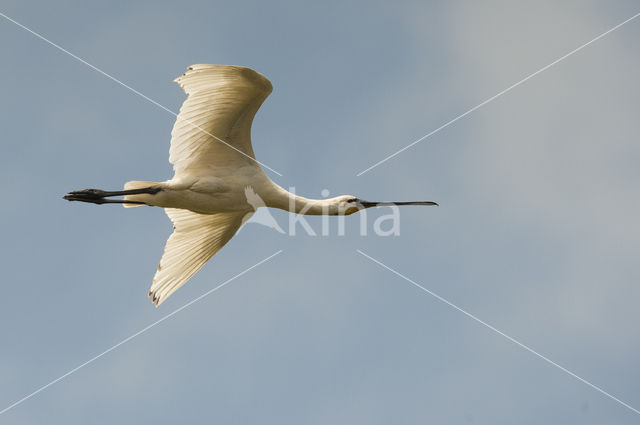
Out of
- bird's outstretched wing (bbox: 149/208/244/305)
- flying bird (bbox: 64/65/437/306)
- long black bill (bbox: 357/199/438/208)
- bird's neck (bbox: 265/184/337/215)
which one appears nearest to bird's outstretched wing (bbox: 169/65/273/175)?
flying bird (bbox: 64/65/437/306)

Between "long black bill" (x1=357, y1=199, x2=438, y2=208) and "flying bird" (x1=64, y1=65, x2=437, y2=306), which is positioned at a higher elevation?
"flying bird" (x1=64, y1=65, x2=437, y2=306)

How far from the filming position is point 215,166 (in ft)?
54.1

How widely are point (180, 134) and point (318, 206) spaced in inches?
111

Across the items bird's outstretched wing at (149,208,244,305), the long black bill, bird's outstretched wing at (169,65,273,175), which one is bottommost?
bird's outstretched wing at (149,208,244,305)

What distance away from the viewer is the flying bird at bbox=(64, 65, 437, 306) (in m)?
15.6

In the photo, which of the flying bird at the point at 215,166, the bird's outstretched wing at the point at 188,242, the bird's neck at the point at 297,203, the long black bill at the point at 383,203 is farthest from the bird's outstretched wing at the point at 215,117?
the long black bill at the point at 383,203

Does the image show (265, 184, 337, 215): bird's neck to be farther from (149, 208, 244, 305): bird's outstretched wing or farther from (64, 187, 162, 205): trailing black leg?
(64, 187, 162, 205): trailing black leg

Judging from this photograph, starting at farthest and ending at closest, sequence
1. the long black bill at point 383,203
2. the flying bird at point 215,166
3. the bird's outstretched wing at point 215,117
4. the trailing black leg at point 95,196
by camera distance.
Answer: the long black bill at point 383,203, the trailing black leg at point 95,196, the flying bird at point 215,166, the bird's outstretched wing at point 215,117

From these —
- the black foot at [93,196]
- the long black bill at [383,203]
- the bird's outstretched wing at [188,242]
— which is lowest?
the bird's outstretched wing at [188,242]

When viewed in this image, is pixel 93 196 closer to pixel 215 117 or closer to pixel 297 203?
pixel 215 117

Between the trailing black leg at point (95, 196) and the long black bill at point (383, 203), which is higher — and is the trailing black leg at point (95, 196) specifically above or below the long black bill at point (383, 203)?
above

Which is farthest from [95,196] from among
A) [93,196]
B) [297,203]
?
[297,203]

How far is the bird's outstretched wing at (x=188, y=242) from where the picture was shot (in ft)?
57.7

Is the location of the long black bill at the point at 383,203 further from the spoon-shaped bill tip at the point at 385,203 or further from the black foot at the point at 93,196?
the black foot at the point at 93,196
